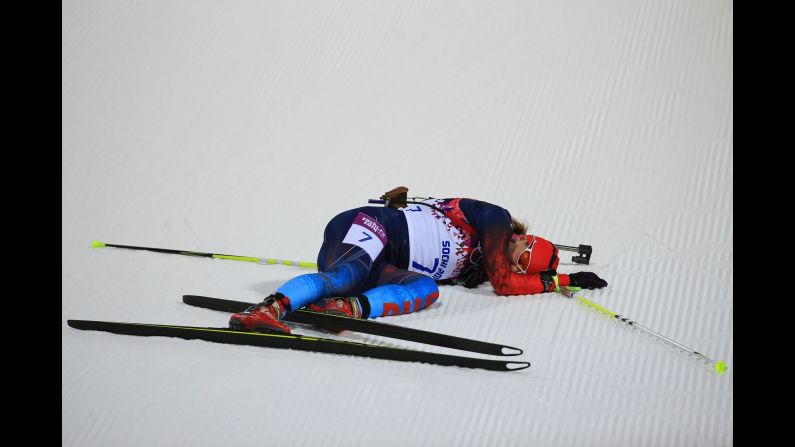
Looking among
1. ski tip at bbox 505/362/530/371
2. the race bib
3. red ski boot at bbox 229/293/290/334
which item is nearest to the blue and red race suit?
the race bib

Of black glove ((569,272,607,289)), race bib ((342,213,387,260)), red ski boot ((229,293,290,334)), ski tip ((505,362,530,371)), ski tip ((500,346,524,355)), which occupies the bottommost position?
ski tip ((505,362,530,371))

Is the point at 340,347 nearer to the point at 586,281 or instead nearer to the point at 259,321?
the point at 259,321

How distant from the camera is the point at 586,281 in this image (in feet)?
12.4

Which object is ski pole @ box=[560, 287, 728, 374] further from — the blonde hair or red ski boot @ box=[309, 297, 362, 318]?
red ski boot @ box=[309, 297, 362, 318]

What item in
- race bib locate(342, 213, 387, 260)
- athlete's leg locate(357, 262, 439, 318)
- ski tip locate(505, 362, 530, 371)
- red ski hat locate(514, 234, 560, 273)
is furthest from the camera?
red ski hat locate(514, 234, 560, 273)

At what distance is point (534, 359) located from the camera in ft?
9.69

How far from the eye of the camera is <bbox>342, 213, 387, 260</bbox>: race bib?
11.2ft

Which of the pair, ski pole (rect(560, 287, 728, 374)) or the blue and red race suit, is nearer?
ski pole (rect(560, 287, 728, 374))

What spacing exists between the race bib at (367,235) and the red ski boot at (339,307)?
28 cm

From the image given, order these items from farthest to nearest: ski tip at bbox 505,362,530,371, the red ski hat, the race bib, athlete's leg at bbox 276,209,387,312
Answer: the red ski hat < the race bib < athlete's leg at bbox 276,209,387,312 < ski tip at bbox 505,362,530,371

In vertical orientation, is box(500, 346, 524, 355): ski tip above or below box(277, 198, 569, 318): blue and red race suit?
below

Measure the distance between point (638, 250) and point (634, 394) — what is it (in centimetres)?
160

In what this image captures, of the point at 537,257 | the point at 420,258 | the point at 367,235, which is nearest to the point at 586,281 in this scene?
the point at 537,257

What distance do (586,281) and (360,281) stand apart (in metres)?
1.10
